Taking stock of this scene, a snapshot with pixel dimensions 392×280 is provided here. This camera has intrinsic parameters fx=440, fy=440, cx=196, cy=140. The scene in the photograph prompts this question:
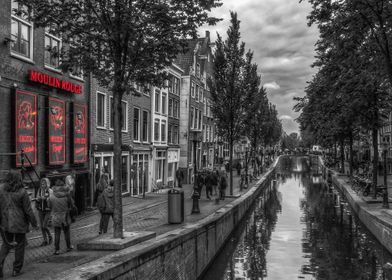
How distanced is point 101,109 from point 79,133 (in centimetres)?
370

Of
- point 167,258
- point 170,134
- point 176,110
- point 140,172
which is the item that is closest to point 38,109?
point 167,258

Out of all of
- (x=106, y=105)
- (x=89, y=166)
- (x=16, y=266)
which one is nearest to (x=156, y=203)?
(x=89, y=166)

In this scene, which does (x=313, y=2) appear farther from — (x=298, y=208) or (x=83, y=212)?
(x=298, y=208)

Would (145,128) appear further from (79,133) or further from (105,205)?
(105,205)

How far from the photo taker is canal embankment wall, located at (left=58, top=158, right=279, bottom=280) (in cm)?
704

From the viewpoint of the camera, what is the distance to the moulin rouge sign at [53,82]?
16.2 metres

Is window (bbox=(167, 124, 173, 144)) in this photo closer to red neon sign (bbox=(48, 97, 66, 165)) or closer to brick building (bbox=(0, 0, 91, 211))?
brick building (bbox=(0, 0, 91, 211))

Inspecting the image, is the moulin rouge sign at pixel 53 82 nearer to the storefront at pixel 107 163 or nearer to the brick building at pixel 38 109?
the brick building at pixel 38 109

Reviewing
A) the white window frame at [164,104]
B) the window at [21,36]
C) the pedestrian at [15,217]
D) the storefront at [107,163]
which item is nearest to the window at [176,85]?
the white window frame at [164,104]

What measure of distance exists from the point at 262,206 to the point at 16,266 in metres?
25.5

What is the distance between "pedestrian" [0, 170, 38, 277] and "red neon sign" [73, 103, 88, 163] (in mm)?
12485

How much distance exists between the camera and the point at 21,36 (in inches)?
622

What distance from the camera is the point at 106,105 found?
24.6m

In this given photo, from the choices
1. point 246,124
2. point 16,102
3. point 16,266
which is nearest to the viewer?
point 16,266
